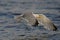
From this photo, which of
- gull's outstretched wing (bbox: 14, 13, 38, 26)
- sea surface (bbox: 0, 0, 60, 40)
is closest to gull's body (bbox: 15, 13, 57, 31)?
gull's outstretched wing (bbox: 14, 13, 38, 26)

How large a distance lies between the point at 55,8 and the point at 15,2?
2.26 meters

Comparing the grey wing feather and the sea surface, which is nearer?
the sea surface

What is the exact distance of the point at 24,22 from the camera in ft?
35.0

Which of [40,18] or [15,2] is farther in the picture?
[15,2]

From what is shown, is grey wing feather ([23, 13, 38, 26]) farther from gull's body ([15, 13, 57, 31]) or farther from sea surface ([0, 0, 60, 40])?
sea surface ([0, 0, 60, 40])

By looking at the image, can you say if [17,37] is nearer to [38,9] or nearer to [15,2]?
[38,9]

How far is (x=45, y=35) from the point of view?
9453 mm

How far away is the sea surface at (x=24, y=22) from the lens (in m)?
9.36

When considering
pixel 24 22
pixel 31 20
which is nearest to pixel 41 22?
pixel 31 20

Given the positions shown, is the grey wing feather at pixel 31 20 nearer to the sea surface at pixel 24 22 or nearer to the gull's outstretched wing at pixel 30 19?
the gull's outstretched wing at pixel 30 19

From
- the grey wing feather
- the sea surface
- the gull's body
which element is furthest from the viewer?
the grey wing feather

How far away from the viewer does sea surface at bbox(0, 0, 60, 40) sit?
9.36 m

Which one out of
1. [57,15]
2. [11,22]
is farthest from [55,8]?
[11,22]

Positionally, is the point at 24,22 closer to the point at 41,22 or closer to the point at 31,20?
the point at 31,20
